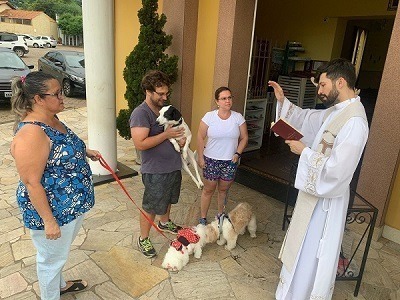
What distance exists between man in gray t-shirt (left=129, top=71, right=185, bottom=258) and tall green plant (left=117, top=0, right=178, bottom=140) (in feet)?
7.15

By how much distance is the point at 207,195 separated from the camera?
3.84 m

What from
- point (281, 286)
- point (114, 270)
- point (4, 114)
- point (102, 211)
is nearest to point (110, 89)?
point (102, 211)

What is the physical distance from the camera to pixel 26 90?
209cm

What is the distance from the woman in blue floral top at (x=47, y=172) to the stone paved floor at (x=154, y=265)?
714mm

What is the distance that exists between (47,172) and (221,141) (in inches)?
74.7

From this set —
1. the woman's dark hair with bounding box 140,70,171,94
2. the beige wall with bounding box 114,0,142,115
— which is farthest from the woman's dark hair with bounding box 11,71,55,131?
the beige wall with bounding box 114,0,142,115

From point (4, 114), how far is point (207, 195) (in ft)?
27.8

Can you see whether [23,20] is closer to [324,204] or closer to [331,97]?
[331,97]

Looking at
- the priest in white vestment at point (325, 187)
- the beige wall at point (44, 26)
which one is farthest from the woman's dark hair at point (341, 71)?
the beige wall at point (44, 26)

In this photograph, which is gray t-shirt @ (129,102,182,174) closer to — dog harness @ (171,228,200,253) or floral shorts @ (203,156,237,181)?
floral shorts @ (203,156,237,181)

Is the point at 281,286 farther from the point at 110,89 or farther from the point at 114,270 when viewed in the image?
the point at 110,89

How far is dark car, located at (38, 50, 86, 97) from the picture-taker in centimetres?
1206

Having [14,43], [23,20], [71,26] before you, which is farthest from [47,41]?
[14,43]

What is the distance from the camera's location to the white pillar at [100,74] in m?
4.69
